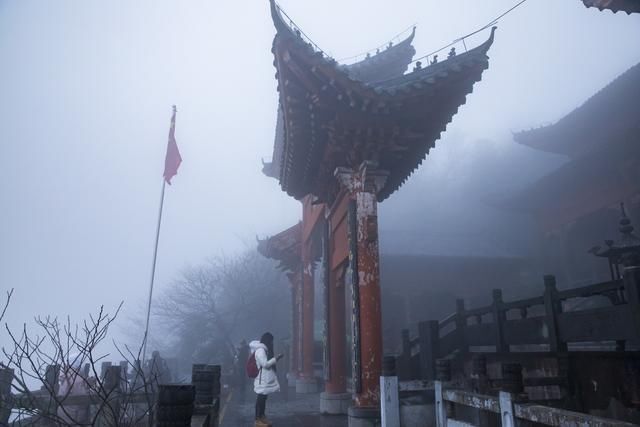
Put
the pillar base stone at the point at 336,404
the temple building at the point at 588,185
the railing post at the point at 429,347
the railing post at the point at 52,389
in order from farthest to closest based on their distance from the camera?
the temple building at the point at 588,185 < the pillar base stone at the point at 336,404 < the railing post at the point at 429,347 < the railing post at the point at 52,389

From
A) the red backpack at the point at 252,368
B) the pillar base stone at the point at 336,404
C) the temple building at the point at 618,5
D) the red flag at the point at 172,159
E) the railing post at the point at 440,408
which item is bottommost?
the pillar base stone at the point at 336,404

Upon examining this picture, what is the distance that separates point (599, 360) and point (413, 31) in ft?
34.9

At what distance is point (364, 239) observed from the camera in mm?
7031

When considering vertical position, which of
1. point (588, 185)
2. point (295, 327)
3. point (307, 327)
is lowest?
point (307, 327)

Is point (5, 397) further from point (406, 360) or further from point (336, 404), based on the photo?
point (406, 360)

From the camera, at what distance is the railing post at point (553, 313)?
6.15m

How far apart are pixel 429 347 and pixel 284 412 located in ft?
12.5

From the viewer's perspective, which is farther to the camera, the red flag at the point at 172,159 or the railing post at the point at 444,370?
the red flag at the point at 172,159

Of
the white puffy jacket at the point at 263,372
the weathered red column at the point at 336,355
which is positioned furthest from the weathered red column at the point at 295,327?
the white puffy jacket at the point at 263,372

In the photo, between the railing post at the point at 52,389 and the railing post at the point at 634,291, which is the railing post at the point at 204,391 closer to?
the railing post at the point at 52,389

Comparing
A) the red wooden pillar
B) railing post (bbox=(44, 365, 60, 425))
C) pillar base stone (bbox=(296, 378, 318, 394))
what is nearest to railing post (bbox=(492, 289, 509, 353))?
railing post (bbox=(44, 365, 60, 425))

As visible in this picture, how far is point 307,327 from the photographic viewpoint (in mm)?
13797

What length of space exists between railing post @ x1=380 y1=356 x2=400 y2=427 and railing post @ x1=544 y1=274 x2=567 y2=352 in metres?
2.38

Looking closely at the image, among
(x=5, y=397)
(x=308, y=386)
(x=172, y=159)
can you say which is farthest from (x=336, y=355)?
(x=172, y=159)
